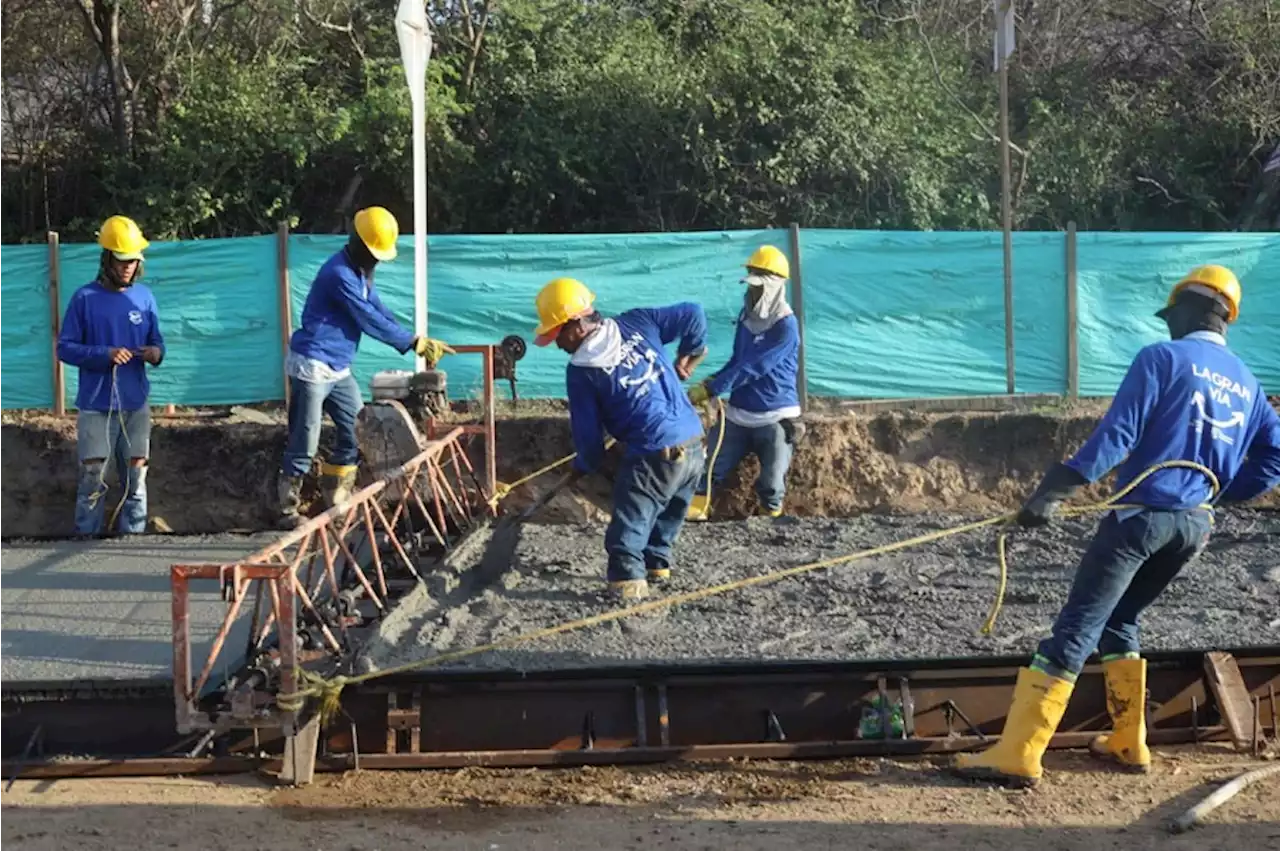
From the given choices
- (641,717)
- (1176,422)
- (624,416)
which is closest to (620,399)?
(624,416)

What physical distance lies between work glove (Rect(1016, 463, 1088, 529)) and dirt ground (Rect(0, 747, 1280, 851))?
952mm

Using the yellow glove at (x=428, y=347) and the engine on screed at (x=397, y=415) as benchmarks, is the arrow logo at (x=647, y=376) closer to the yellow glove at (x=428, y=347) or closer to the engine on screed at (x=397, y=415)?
the yellow glove at (x=428, y=347)

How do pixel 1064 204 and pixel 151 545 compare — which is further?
pixel 1064 204

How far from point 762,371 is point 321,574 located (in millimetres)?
3044

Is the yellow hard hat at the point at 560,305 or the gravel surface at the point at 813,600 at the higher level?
the yellow hard hat at the point at 560,305

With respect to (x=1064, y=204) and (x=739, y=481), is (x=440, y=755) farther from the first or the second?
(x=1064, y=204)

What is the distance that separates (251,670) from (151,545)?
9.15 ft

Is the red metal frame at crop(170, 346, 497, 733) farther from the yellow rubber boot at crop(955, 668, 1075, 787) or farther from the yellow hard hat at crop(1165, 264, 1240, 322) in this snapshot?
the yellow hard hat at crop(1165, 264, 1240, 322)

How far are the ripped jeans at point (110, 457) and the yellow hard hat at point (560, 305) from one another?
305 cm

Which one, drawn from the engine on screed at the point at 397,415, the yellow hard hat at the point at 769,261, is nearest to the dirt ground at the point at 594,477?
the yellow hard hat at the point at 769,261

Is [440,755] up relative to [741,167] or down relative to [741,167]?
down

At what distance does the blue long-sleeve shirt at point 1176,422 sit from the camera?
4.52 m

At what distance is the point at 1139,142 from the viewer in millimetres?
15586

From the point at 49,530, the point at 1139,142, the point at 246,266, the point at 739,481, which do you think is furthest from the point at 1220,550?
the point at 1139,142
